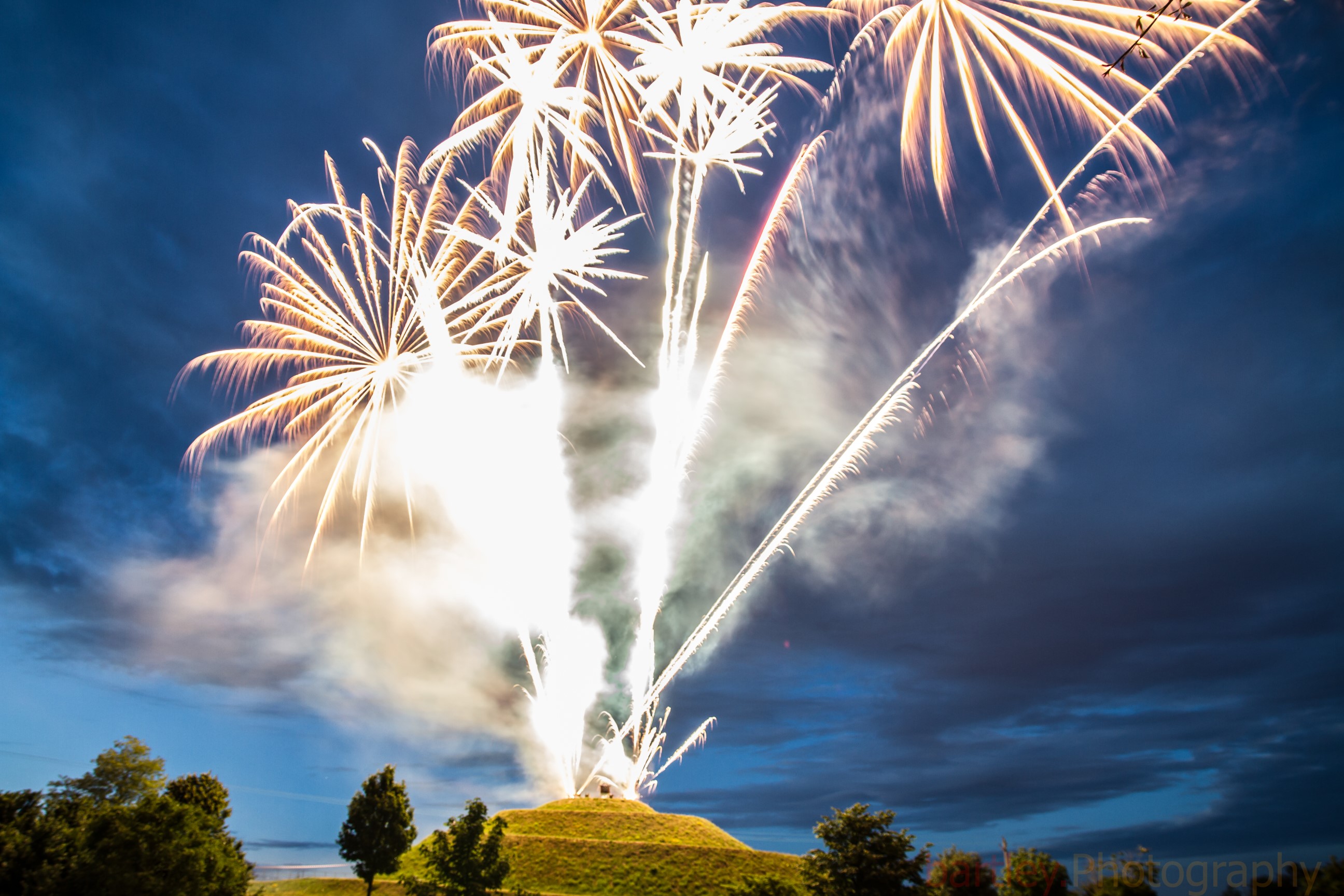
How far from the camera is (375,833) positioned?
35.7 meters

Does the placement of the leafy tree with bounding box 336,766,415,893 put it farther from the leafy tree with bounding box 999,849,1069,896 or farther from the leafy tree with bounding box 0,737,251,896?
the leafy tree with bounding box 999,849,1069,896

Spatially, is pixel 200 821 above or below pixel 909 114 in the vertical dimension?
below

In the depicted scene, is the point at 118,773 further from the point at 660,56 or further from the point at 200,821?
the point at 660,56

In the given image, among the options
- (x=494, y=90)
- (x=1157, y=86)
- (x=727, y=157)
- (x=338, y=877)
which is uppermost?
(x=494, y=90)

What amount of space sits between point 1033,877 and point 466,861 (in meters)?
25.0

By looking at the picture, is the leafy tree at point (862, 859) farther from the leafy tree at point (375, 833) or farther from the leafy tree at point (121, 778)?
the leafy tree at point (121, 778)

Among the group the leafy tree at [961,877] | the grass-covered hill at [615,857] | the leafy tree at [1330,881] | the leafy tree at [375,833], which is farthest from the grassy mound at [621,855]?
the leafy tree at [1330,881]

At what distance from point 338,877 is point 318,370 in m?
29.6

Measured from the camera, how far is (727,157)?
Result: 89.1 ft

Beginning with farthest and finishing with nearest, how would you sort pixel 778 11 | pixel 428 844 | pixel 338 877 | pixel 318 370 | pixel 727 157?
pixel 428 844 < pixel 338 877 < pixel 318 370 < pixel 727 157 < pixel 778 11

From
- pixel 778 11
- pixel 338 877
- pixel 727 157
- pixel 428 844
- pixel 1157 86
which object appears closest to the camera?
pixel 1157 86

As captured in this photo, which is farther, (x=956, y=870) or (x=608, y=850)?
(x=608, y=850)

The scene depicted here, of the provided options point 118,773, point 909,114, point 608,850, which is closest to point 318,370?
point 909,114

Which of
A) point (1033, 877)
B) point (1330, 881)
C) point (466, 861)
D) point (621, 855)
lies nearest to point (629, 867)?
point (621, 855)
